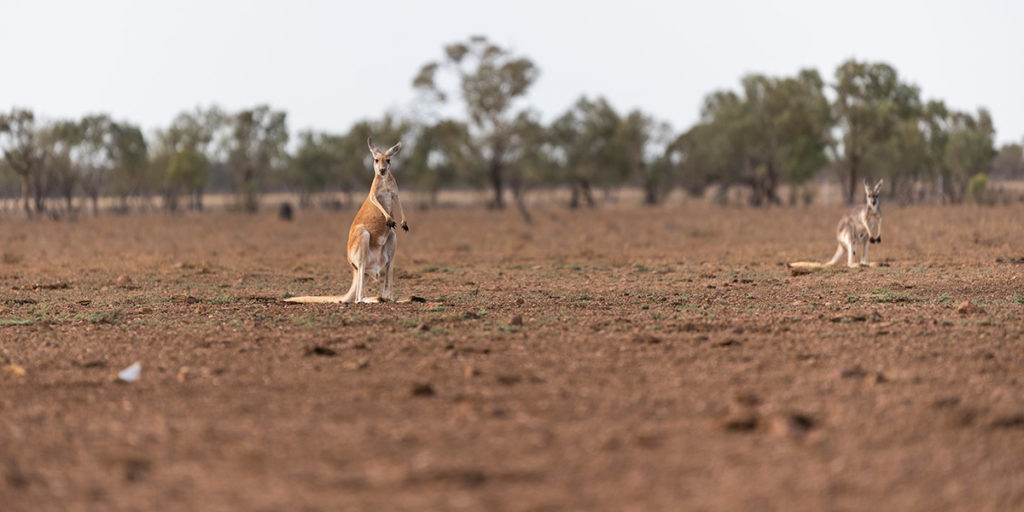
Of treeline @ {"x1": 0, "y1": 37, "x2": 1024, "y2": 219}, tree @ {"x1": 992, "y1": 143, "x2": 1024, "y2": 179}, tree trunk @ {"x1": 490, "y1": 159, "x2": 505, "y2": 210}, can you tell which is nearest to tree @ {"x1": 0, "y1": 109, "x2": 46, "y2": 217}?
treeline @ {"x1": 0, "y1": 37, "x2": 1024, "y2": 219}

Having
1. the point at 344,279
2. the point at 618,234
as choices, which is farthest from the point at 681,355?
the point at 618,234

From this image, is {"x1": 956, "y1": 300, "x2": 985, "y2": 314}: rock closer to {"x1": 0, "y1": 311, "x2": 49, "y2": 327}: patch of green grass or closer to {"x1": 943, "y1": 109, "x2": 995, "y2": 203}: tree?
{"x1": 0, "y1": 311, "x2": 49, "y2": 327}: patch of green grass

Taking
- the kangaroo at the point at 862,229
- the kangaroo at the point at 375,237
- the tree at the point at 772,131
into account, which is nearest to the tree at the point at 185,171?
the tree at the point at 772,131

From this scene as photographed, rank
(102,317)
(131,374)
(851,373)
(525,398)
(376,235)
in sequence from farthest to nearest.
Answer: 1. (376,235)
2. (102,317)
3. (131,374)
4. (851,373)
5. (525,398)

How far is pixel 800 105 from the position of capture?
213 ft

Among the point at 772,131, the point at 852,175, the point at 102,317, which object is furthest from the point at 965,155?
the point at 102,317

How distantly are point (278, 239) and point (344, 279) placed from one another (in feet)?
54.7

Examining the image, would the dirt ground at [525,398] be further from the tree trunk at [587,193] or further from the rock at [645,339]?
the tree trunk at [587,193]

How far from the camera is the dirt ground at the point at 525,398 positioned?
499 centimetres

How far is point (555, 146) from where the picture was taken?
75.5 m

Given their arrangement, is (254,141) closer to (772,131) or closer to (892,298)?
(772,131)

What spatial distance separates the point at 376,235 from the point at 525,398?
637 cm

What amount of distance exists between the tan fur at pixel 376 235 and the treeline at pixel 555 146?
4382cm

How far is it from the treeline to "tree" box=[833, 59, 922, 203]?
0.09m
